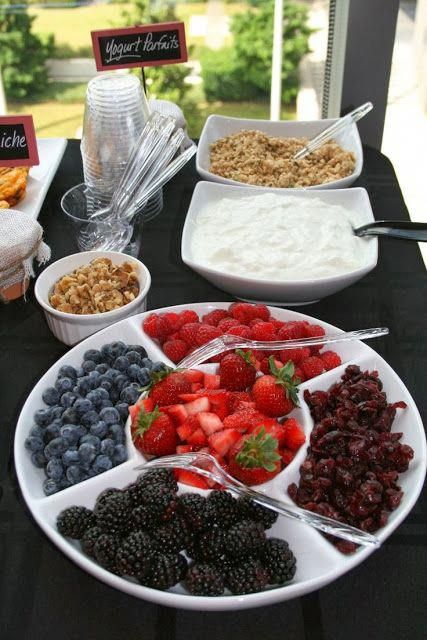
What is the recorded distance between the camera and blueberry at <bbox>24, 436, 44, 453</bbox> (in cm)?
90

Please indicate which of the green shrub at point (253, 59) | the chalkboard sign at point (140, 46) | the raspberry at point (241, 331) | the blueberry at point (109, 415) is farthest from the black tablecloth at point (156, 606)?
the green shrub at point (253, 59)

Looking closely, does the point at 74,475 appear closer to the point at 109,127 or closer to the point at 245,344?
the point at 245,344

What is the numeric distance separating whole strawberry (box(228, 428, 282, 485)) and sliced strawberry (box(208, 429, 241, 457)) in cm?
2

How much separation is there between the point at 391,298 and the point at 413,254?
18 centimetres

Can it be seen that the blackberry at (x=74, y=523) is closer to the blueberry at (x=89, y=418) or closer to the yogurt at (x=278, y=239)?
the blueberry at (x=89, y=418)

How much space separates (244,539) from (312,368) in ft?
1.12

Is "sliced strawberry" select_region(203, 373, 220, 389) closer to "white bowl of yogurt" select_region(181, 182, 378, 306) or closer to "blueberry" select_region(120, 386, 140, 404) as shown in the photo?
"blueberry" select_region(120, 386, 140, 404)

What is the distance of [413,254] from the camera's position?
1426 millimetres

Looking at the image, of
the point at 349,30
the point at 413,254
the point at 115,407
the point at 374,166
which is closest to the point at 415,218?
the point at 349,30

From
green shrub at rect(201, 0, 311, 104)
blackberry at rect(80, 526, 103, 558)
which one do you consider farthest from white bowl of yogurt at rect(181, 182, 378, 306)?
green shrub at rect(201, 0, 311, 104)

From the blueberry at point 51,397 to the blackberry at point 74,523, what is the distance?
0.21m

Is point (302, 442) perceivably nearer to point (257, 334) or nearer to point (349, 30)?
point (257, 334)

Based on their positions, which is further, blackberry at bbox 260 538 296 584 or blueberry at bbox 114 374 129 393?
blueberry at bbox 114 374 129 393

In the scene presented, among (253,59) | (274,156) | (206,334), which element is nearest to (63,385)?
(206,334)
